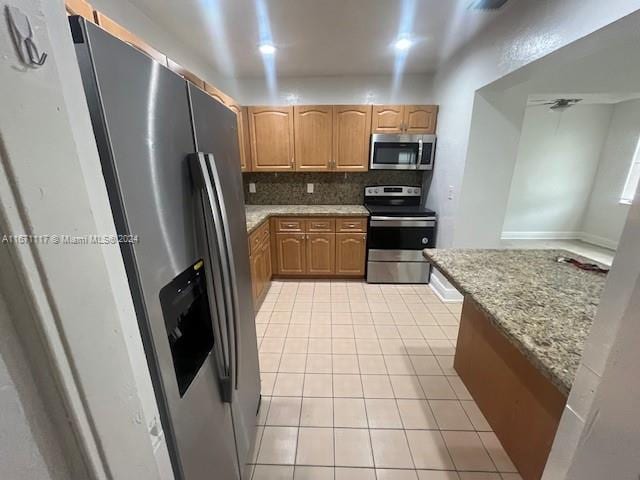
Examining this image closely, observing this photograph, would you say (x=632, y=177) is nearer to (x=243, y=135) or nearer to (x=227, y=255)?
(x=243, y=135)

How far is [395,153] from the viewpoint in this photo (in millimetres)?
3314

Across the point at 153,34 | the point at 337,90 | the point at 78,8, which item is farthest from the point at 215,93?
the point at 337,90

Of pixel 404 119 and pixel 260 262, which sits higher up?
pixel 404 119

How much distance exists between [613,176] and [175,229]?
23.1 ft

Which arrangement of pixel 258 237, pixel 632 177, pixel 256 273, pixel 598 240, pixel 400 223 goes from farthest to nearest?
pixel 598 240
pixel 632 177
pixel 400 223
pixel 258 237
pixel 256 273

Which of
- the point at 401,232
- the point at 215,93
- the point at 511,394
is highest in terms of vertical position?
the point at 215,93

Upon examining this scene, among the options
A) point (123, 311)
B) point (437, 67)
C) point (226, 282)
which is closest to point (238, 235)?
point (226, 282)

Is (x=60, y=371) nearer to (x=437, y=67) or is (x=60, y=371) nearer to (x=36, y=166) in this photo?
(x=36, y=166)

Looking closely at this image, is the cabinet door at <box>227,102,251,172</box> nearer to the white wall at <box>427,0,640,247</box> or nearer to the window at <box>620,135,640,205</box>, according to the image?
the white wall at <box>427,0,640,247</box>

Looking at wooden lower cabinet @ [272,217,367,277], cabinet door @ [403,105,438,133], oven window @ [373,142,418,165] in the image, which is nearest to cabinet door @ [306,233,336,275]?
wooden lower cabinet @ [272,217,367,277]

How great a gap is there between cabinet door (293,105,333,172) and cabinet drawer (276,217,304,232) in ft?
2.30

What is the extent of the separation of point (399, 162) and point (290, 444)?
3049 millimetres

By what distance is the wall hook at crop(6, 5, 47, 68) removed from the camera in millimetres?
293

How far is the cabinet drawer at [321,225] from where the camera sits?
3.34 m
